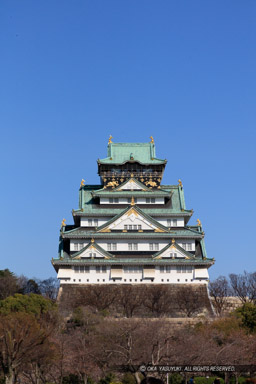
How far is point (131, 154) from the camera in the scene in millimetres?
78000

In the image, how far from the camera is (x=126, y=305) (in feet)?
206

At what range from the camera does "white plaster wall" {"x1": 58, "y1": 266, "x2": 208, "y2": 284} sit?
219ft

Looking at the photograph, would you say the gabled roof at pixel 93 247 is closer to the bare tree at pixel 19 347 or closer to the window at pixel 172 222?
the window at pixel 172 222

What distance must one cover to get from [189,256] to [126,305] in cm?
946

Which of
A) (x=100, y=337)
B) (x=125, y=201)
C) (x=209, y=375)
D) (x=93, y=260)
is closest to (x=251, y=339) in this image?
(x=209, y=375)

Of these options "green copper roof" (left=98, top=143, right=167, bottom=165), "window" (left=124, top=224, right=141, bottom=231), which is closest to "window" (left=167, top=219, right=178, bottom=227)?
"window" (left=124, top=224, right=141, bottom=231)

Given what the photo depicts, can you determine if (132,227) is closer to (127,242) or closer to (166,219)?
(127,242)

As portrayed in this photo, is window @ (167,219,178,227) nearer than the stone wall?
No

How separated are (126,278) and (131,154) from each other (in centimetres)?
1764

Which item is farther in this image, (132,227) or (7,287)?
Result: (7,287)

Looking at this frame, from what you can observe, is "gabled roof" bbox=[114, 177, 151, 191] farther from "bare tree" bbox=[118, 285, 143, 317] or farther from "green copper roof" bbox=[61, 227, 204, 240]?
"bare tree" bbox=[118, 285, 143, 317]

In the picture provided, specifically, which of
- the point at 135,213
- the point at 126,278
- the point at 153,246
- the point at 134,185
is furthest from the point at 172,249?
the point at 134,185

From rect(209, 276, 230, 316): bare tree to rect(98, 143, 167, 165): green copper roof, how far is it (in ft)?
63.7

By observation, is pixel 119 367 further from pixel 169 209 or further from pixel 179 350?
pixel 169 209
